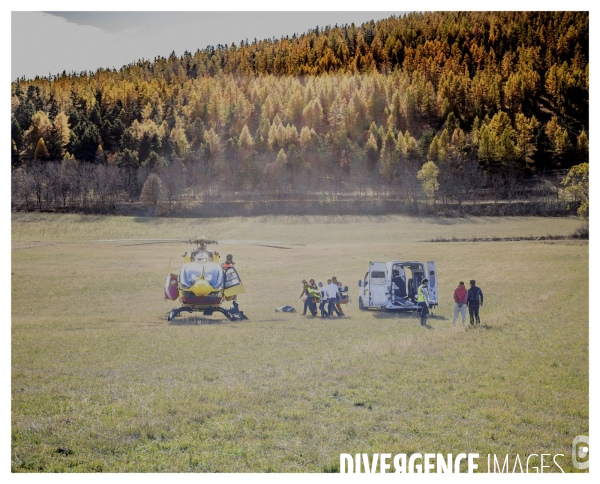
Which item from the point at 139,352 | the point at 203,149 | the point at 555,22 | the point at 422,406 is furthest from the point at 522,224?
the point at 139,352

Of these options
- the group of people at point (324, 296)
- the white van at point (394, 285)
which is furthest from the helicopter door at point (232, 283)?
the white van at point (394, 285)

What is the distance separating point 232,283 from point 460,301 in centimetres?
464

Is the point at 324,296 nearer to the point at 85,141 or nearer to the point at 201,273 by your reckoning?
the point at 201,273

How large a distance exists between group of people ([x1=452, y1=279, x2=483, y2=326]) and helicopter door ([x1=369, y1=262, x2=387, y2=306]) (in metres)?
1.67

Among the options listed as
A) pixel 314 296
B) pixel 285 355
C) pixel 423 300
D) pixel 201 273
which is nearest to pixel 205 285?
pixel 201 273

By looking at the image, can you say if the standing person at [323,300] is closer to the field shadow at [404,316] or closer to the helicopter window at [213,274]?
the field shadow at [404,316]

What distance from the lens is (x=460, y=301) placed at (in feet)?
36.5

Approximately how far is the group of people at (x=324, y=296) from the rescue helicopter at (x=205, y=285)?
1.37m

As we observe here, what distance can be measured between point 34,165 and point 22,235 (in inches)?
69.9

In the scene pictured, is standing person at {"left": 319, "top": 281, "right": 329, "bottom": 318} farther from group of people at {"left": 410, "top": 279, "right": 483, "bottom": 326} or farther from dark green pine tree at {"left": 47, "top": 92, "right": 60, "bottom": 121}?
dark green pine tree at {"left": 47, "top": 92, "right": 60, "bottom": 121}

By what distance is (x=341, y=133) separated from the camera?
13656mm

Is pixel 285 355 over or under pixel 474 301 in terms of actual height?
under

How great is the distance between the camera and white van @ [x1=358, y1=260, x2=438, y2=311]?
1212 centimetres
